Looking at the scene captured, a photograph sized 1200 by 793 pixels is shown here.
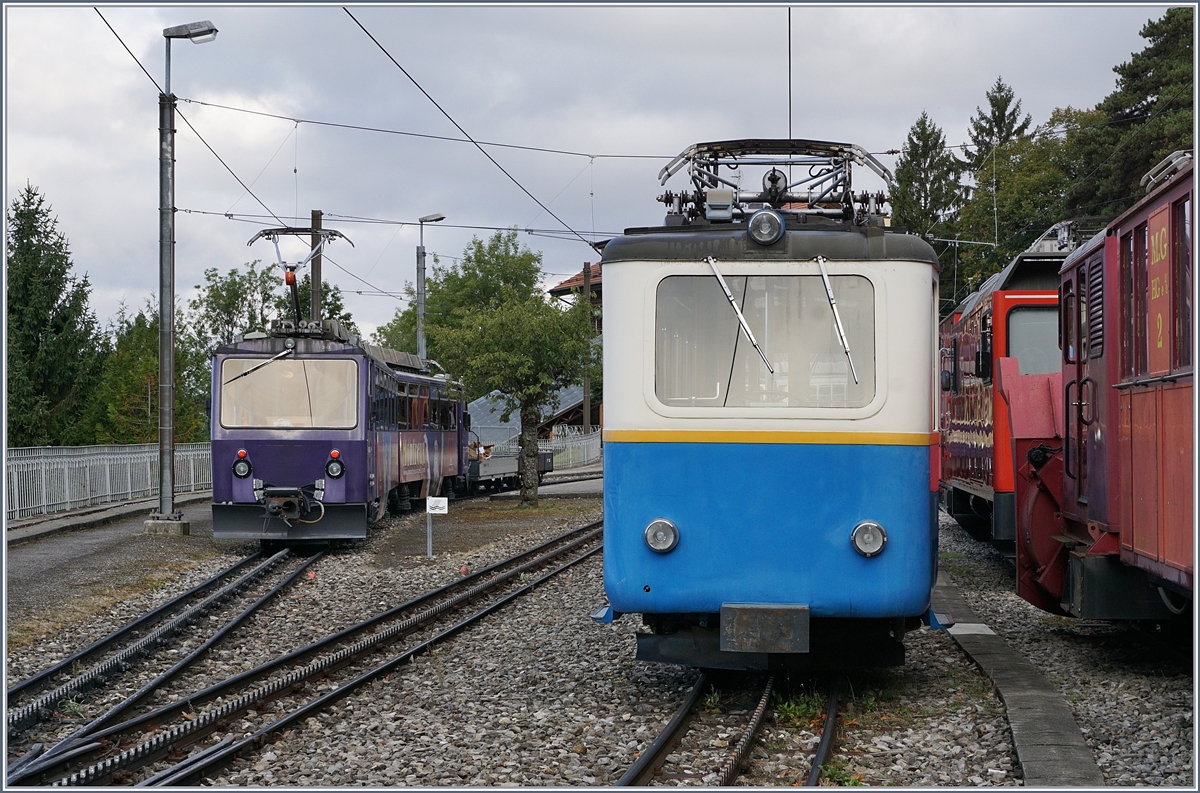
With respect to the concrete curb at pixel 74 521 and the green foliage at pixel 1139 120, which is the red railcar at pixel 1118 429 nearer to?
the concrete curb at pixel 74 521

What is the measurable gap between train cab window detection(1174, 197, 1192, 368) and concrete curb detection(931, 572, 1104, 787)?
6.66 ft

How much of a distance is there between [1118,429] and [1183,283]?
1.52m

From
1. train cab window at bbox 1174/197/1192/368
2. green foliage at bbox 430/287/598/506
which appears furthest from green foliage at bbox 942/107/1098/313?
train cab window at bbox 1174/197/1192/368

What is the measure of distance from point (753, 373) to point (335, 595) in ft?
24.6

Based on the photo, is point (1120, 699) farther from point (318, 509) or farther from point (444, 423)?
point (444, 423)

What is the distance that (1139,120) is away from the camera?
39969mm

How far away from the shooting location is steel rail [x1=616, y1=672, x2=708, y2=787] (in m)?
5.89

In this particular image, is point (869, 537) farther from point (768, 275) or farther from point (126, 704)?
point (126, 704)

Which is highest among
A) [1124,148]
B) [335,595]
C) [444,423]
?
[1124,148]

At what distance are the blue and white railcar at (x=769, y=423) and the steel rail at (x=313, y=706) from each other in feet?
6.65

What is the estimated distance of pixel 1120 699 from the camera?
7.51 metres

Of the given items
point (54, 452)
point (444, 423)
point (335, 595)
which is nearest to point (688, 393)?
point (335, 595)

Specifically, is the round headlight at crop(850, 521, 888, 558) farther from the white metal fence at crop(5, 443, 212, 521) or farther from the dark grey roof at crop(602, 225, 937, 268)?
the white metal fence at crop(5, 443, 212, 521)

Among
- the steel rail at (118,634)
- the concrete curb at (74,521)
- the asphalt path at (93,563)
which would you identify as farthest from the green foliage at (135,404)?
the steel rail at (118,634)
